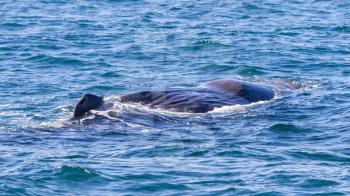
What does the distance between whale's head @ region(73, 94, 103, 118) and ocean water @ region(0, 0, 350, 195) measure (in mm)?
260

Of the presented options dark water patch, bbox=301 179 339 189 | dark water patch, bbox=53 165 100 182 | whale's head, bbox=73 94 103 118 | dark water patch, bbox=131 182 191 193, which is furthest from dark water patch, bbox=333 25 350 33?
dark water patch, bbox=131 182 191 193

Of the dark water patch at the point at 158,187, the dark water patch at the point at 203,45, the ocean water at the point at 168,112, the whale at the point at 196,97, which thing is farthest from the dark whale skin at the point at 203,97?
the dark water patch at the point at 203,45

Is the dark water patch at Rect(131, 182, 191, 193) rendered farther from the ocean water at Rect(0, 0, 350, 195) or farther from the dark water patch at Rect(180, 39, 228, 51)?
the dark water patch at Rect(180, 39, 228, 51)

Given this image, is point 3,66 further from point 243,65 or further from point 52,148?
point 52,148

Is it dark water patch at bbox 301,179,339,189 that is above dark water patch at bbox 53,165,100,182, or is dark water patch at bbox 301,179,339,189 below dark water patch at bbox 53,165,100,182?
below

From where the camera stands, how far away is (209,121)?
21188 mm

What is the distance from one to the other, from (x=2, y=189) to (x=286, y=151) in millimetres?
5750

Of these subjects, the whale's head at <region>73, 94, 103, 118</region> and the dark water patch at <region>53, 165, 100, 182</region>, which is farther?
the whale's head at <region>73, 94, 103, 118</region>

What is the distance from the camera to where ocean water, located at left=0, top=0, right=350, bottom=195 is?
16406 millimetres

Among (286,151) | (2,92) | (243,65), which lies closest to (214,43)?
(243,65)

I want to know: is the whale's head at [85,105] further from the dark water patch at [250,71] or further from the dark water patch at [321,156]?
the dark water patch at [250,71]

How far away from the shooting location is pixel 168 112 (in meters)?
22.0

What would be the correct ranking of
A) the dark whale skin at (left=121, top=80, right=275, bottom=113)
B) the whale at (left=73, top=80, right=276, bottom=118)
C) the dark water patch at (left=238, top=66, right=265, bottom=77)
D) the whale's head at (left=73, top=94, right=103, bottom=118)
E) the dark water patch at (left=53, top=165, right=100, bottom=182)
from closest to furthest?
the dark water patch at (left=53, top=165, right=100, bottom=182) → the whale's head at (left=73, top=94, right=103, bottom=118) → the whale at (left=73, top=80, right=276, bottom=118) → the dark whale skin at (left=121, top=80, right=275, bottom=113) → the dark water patch at (left=238, top=66, right=265, bottom=77)

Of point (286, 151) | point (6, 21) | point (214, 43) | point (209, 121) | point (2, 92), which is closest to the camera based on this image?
point (286, 151)
